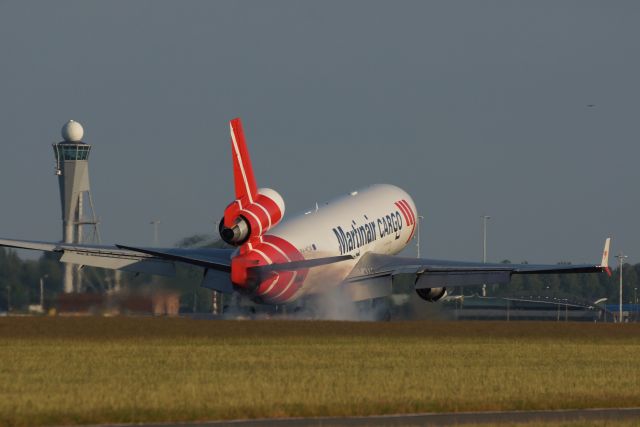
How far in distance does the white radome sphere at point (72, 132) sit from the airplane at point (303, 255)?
6489cm

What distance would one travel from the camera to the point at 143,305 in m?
73.9

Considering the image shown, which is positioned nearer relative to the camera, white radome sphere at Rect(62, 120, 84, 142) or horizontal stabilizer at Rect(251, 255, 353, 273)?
horizontal stabilizer at Rect(251, 255, 353, 273)

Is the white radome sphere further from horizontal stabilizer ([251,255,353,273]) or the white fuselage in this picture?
horizontal stabilizer ([251,255,353,273])

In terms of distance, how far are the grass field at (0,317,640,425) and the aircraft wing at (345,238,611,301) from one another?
5731 millimetres

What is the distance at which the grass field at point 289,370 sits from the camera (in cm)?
3228

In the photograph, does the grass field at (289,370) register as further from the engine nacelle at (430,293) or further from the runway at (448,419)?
the engine nacelle at (430,293)

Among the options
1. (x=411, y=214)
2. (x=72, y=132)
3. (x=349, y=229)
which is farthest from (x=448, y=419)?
(x=72, y=132)

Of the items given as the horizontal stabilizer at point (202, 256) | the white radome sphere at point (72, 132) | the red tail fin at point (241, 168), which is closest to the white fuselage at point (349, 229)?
the horizontal stabilizer at point (202, 256)

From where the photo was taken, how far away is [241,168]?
2525 inches

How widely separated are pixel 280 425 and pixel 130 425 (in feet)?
9.85

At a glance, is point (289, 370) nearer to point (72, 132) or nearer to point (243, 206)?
point (243, 206)

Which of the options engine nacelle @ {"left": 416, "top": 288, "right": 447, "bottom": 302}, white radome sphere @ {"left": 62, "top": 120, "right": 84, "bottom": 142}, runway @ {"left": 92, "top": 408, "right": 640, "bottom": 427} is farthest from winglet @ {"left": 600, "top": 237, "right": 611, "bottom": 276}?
white radome sphere @ {"left": 62, "top": 120, "right": 84, "bottom": 142}

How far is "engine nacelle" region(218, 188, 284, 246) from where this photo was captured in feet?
209

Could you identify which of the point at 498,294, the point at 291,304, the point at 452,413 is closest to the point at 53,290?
the point at 291,304
